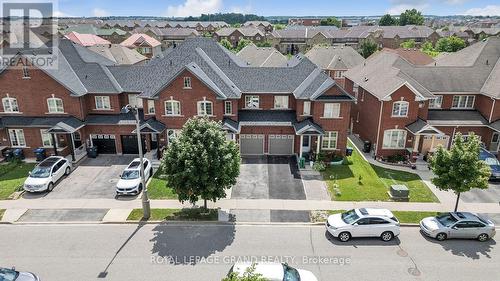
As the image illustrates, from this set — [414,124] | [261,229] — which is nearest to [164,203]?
[261,229]

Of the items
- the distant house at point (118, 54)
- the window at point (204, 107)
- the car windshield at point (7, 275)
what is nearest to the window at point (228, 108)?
the window at point (204, 107)

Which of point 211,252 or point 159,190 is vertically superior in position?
point 159,190

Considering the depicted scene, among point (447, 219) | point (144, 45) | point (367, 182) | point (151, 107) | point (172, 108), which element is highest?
point (144, 45)

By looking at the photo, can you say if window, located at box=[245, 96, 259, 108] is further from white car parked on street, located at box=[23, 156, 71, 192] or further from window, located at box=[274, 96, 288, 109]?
white car parked on street, located at box=[23, 156, 71, 192]

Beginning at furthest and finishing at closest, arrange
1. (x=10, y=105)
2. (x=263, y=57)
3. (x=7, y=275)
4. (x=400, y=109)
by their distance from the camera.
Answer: (x=263, y=57), (x=10, y=105), (x=400, y=109), (x=7, y=275)

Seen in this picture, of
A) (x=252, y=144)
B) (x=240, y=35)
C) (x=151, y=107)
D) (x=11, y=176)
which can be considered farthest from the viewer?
(x=240, y=35)

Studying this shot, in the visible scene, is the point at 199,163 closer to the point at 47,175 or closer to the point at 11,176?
the point at 47,175

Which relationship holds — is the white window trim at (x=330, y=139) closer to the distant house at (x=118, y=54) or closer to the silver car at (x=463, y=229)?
the silver car at (x=463, y=229)

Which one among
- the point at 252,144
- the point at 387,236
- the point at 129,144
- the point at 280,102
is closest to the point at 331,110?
the point at 280,102

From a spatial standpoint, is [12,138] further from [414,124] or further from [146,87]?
[414,124]
